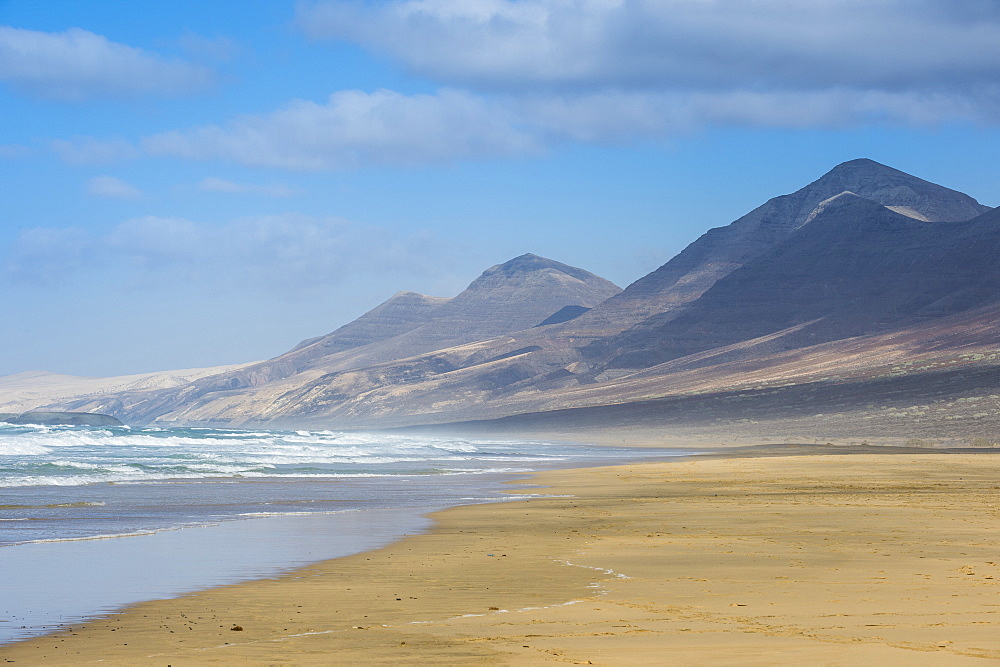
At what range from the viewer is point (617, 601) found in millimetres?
10500

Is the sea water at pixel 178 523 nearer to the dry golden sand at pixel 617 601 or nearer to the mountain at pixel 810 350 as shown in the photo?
the dry golden sand at pixel 617 601

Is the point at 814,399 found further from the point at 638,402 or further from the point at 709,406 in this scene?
the point at 638,402

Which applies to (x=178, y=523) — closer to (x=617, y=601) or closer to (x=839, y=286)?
(x=617, y=601)

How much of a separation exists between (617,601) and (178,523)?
11.4 meters

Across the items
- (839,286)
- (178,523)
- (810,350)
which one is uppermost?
(839,286)

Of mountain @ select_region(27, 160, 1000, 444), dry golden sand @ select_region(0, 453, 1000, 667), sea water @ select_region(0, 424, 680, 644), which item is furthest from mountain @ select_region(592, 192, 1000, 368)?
dry golden sand @ select_region(0, 453, 1000, 667)

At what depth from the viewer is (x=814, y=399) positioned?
322ft

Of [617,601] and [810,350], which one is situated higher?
[810,350]

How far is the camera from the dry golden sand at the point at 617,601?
8.12 m

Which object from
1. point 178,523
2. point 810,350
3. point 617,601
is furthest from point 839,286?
point 617,601

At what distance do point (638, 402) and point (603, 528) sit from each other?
107m

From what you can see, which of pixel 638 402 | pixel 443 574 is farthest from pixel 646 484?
pixel 638 402

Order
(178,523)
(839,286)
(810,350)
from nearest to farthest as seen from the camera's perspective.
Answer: (178,523), (810,350), (839,286)

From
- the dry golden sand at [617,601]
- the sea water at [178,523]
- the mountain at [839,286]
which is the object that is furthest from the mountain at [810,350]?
the dry golden sand at [617,601]
